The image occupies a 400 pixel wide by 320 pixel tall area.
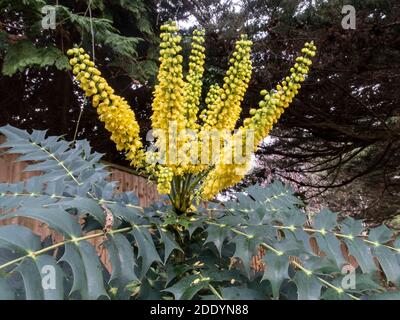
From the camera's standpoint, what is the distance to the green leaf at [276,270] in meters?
1.02

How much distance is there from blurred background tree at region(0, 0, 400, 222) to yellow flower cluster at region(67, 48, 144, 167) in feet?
7.37

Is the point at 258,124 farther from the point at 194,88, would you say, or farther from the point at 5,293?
the point at 5,293

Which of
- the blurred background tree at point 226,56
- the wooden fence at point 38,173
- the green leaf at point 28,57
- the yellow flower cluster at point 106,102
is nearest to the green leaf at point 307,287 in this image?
the yellow flower cluster at point 106,102

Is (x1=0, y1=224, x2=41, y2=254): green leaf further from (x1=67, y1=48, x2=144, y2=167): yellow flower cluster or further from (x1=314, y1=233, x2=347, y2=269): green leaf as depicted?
(x1=314, y1=233, x2=347, y2=269): green leaf

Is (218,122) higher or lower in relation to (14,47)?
lower

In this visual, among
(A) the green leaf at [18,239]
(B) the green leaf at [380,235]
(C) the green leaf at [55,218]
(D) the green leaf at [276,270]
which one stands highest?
(C) the green leaf at [55,218]

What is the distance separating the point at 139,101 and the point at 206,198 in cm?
460

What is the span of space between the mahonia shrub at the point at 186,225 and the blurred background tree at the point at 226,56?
89.3 inches

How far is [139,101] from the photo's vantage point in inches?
232

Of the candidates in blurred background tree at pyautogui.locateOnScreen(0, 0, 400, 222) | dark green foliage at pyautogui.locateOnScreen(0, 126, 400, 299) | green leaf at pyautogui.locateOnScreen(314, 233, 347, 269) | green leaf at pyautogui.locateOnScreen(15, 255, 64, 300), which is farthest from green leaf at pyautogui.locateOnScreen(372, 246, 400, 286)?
blurred background tree at pyautogui.locateOnScreen(0, 0, 400, 222)

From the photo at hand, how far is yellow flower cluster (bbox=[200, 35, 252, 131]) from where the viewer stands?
4.56 ft

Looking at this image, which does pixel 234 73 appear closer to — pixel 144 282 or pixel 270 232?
pixel 270 232

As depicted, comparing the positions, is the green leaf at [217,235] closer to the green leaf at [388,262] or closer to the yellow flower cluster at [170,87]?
the yellow flower cluster at [170,87]
